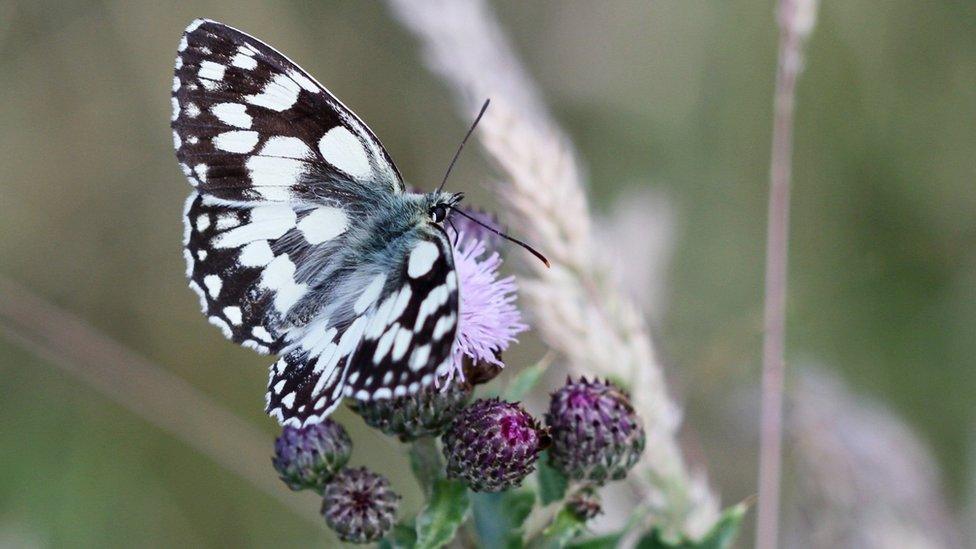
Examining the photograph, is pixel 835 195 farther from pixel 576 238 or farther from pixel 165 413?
pixel 165 413

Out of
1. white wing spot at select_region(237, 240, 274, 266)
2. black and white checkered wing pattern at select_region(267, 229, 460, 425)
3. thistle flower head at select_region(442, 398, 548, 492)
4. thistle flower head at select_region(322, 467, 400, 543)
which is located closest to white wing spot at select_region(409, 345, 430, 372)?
black and white checkered wing pattern at select_region(267, 229, 460, 425)

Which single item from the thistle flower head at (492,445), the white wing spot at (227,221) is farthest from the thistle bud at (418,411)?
the white wing spot at (227,221)

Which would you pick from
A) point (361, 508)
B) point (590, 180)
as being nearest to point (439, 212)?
point (361, 508)

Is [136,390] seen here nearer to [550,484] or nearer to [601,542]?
[550,484]

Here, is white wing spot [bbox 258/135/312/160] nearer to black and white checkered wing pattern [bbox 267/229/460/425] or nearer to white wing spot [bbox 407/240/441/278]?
black and white checkered wing pattern [bbox 267/229/460/425]

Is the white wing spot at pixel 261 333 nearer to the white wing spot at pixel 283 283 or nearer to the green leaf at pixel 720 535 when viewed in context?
the white wing spot at pixel 283 283
